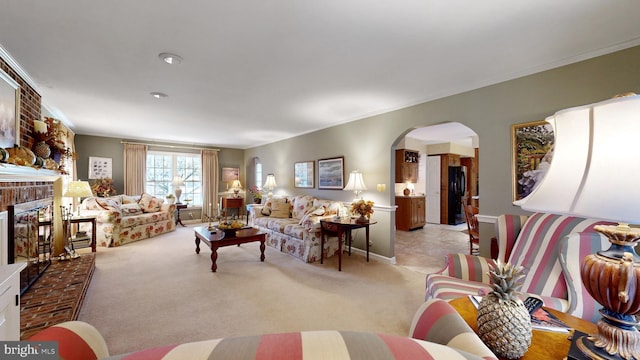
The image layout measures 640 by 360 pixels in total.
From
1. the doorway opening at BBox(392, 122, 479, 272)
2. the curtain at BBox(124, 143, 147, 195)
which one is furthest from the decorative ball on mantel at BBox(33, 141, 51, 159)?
the doorway opening at BBox(392, 122, 479, 272)

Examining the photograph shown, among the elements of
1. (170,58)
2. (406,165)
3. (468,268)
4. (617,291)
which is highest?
(170,58)

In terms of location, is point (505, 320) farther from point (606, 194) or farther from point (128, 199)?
point (128, 199)

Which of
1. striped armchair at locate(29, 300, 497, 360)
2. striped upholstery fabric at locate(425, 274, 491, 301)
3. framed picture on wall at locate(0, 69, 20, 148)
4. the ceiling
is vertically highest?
the ceiling

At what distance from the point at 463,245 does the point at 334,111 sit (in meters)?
3.66

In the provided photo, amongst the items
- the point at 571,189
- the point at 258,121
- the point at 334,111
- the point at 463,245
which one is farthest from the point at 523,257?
the point at 258,121

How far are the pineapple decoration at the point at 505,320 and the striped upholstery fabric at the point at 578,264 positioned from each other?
82cm

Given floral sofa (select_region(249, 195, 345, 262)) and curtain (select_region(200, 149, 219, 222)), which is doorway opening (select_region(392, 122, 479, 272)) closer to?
floral sofa (select_region(249, 195, 345, 262))

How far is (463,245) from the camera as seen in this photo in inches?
194

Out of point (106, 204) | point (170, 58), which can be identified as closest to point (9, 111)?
point (170, 58)

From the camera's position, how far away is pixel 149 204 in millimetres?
5953

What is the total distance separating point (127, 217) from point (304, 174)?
12.4ft

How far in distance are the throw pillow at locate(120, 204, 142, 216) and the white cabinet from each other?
4897 millimetres

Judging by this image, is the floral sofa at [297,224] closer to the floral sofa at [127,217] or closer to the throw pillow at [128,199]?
the floral sofa at [127,217]

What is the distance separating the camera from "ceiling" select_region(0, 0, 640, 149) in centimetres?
169
